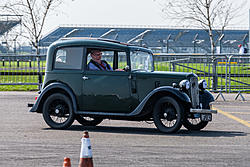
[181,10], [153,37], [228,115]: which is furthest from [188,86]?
[153,37]

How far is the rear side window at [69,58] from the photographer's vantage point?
10703mm

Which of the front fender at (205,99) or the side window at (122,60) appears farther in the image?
the front fender at (205,99)

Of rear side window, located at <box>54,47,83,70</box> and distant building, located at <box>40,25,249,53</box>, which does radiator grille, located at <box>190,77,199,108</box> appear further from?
distant building, located at <box>40,25,249,53</box>

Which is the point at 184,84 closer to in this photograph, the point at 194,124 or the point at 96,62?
the point at 194,124

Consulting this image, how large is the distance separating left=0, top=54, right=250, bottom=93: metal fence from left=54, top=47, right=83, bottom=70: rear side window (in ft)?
28.7

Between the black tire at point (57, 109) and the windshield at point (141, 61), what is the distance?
1.43m

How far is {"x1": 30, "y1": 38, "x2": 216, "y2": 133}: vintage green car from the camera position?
32.7 ft

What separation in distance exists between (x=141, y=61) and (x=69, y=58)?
1.41m

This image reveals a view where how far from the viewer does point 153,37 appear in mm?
62125

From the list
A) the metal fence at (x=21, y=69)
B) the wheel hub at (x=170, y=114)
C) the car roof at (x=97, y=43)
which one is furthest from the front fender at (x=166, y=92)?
the metal fence at (x=21, y=69)

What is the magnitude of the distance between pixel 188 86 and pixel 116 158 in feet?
10.1

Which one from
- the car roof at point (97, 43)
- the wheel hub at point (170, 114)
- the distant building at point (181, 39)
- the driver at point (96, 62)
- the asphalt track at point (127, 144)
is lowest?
the asphalt track at point (127, 144)

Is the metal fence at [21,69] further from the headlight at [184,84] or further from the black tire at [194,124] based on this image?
the headlight at [184,84]

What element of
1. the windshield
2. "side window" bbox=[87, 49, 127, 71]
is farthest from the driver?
the windshield
